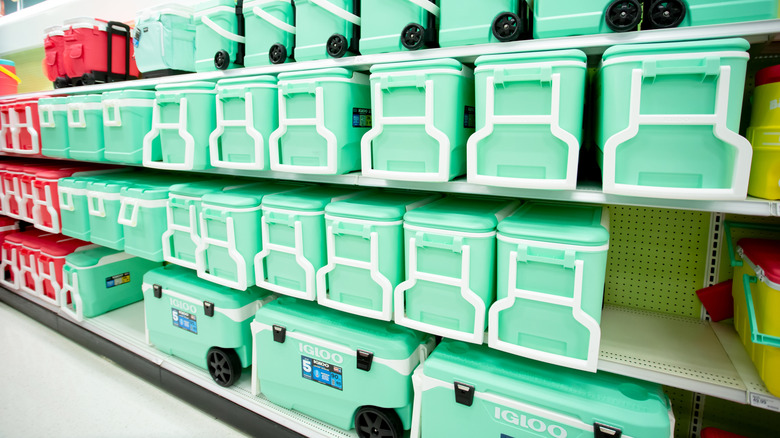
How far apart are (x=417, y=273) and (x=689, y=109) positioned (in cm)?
93

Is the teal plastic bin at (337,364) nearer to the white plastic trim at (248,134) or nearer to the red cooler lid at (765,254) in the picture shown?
the white plastic trim at (248,134)

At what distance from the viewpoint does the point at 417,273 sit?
4.81 ft

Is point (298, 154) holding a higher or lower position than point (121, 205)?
higher

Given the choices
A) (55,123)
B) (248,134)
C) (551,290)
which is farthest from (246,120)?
(55,123)

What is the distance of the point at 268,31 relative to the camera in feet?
5.98

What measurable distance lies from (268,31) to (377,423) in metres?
1.78

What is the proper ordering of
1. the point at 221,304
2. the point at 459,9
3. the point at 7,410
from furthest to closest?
the point at 7,410 → the point at 221,304 → the point at 459,9

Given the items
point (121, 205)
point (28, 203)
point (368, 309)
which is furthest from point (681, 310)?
point (28, 203)

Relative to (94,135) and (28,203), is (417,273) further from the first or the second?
(28,203)

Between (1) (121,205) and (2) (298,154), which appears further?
(1) (121,205)

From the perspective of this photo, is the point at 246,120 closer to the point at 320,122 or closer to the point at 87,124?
the point at 320,122

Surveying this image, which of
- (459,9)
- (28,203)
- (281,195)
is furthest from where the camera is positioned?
(28,203)

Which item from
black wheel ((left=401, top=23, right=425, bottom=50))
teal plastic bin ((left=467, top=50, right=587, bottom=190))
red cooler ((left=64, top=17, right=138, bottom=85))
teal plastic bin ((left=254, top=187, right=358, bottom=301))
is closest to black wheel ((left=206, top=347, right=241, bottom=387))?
teal plastic bin ((left=254, top=187, right=358, bottom=301))

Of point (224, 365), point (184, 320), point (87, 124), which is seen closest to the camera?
point (224, 365)
